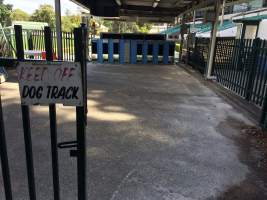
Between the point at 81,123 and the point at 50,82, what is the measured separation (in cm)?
30

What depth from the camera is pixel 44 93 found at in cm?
145

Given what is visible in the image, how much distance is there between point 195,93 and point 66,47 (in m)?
8.48

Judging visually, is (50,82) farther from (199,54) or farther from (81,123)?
(199,54)

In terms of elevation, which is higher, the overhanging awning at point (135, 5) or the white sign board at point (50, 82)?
the overhanging awning at point (135, 5)

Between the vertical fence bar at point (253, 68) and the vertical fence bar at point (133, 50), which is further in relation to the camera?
the vertical fence bar at point (133, 50)

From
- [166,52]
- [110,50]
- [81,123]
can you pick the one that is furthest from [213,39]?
[81,123]

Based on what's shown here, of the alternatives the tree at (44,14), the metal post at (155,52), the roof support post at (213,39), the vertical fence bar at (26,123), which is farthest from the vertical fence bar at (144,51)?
the tree at (44,14)

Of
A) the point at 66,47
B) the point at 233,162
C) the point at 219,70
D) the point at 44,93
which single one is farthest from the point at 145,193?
the point at 66,47

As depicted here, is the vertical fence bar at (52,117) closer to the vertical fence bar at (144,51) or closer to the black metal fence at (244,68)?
the black metal fence at (244,68)

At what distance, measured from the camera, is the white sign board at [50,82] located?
1.39m

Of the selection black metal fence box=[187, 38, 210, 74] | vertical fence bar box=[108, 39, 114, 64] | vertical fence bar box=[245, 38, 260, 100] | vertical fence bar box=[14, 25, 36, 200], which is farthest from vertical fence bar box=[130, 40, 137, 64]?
vertical fence bar box=[14, 25, 36, 200]

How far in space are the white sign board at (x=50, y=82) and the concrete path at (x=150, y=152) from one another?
5.22ft

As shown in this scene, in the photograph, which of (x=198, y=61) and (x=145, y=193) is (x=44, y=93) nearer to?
(x=145, y=193)

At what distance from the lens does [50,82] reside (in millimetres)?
1420
